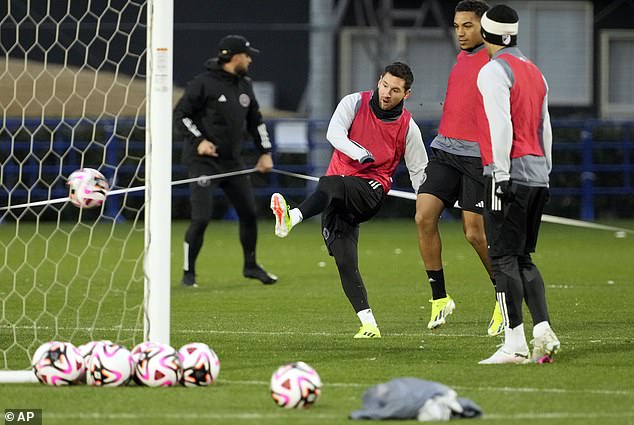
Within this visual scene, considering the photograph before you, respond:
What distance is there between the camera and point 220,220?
81.8ft

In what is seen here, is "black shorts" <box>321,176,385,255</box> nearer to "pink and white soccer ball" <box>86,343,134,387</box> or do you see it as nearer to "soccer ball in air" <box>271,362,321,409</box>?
"pink and white soccer ball" <box>86,343,134,387</box>

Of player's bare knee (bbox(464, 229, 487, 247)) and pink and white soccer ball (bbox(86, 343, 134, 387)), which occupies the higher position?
player's bare knee (bbox(464, 229, 487, 247))

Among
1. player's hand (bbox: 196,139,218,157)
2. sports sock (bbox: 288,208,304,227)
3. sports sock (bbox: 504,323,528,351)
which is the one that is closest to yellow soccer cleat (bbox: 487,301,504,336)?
sports sock (bbox: 504,323,528,351)

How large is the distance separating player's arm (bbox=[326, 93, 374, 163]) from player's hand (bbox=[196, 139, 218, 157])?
3.98 meters

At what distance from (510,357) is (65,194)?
1705 centimetres

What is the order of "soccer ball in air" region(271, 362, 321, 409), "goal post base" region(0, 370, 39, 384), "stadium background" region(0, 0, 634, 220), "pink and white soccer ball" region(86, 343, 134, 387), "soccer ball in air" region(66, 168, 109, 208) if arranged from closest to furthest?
"soccer ball in air" region(271, 362, 321, 409)
"pink and white soccer ball" region(86, 343, 134, 387)
"goal post base" region(0, 370, 39, 384)
"soccer ball in air" region(66, 168, 109, 208)
"stadium background" region(0, 0, 634, 220)

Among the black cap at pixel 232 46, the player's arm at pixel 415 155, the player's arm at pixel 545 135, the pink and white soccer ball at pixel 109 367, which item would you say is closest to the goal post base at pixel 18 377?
the pink and white soccer ball at pixel 109 367

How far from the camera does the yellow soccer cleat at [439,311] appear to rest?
9883mm

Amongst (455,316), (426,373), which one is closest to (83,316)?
(455,316)

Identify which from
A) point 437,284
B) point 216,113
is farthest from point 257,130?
point 437,284

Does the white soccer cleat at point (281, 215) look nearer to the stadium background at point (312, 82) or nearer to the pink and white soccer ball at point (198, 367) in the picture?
the pink and white soccer ball at point (198, 367)

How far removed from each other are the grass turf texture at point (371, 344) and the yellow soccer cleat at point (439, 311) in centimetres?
7

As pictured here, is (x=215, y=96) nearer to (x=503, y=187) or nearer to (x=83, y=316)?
(x=83, y=316)

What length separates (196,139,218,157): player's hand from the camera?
13.2m
